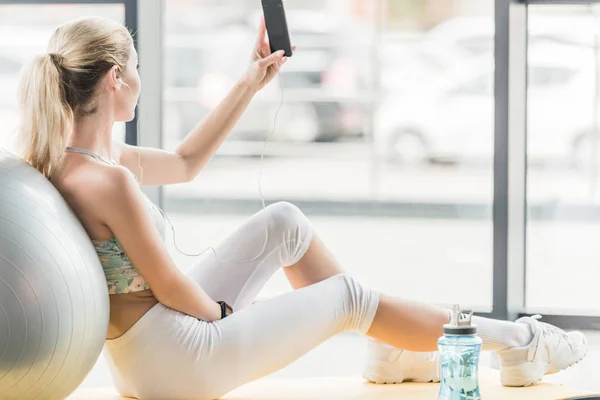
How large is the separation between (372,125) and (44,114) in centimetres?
323

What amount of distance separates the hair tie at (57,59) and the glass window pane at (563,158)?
1978 millimetres

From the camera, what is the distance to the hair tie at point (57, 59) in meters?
1.82

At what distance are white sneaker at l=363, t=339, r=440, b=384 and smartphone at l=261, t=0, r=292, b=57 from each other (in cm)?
79

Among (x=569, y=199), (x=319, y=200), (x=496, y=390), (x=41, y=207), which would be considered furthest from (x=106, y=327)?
(x=319, y=200)

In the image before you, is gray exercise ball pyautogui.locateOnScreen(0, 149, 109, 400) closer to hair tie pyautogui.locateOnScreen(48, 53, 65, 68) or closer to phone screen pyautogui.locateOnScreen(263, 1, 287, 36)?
hair tie pyautogui.locateOnScreen(48, 53, 65, 68)

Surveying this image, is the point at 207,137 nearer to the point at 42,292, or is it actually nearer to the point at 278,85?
the point at 42,292

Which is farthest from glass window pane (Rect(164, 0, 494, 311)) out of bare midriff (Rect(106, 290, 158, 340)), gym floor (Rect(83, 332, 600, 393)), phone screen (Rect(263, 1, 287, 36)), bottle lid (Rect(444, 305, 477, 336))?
bottle lid (Rect(444, 305, 477, 336))

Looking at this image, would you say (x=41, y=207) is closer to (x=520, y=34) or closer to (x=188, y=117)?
(x=520, y=34)

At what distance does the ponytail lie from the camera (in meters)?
1.78

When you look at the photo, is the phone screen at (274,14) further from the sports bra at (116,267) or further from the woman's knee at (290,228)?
the sports bra at (116,267)

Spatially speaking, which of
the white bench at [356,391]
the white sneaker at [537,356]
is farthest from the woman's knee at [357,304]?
the white sneaker at [537,356]

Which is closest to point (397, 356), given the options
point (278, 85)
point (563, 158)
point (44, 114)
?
point (44, 114)

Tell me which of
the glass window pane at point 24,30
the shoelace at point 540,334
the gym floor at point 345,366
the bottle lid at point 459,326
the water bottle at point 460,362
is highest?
the glass window pane at point 24,30

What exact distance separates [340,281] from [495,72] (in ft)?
4.67
